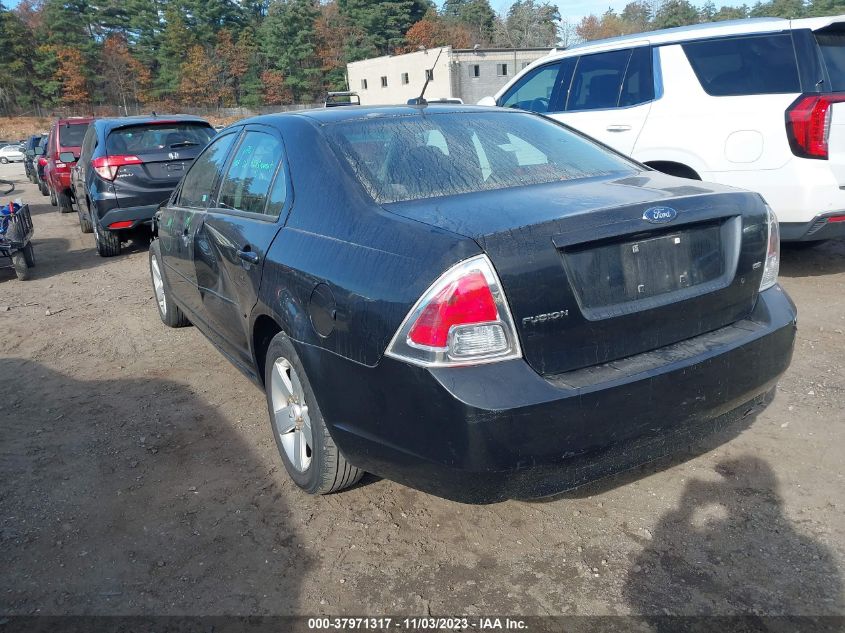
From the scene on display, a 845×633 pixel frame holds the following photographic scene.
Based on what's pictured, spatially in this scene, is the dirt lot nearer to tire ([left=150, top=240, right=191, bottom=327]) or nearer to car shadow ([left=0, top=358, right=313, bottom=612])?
car shadow ([left=0, top=358, right=313, bottom=612])

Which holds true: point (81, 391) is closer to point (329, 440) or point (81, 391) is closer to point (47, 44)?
point (329, 440)

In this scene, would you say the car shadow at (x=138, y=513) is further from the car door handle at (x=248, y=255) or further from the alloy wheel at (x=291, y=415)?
the car door handle at (x=248, y=255)

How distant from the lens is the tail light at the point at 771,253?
104 inches

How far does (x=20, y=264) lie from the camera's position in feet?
25.0

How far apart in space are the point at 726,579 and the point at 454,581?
0.95m

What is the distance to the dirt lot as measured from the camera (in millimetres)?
2355

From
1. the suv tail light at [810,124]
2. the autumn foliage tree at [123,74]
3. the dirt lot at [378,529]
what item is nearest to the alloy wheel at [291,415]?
the dirt lot at [378,529]

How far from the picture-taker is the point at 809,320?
4773 millimetres

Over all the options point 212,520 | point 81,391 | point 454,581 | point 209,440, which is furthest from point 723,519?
point 81,391

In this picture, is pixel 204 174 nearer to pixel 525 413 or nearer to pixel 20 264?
pixel 525 413

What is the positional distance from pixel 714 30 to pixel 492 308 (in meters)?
4.87

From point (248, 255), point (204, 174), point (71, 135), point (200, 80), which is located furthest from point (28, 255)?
point (200, 80)

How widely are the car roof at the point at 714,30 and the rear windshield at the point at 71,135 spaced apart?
441 inches

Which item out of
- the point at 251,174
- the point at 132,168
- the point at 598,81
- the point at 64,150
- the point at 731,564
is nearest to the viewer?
the point at 731,564
